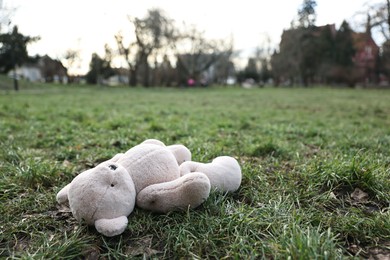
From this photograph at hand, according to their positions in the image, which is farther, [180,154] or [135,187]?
[180,154]

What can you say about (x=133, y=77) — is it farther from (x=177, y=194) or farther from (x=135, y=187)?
(x=177, y=194)

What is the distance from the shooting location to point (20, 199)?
7.54ft

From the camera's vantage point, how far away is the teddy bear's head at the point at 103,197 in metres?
1.72

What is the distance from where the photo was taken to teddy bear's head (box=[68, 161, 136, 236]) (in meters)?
1.72

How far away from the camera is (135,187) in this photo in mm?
1952

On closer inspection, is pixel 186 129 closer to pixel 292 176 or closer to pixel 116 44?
pixel 292 176

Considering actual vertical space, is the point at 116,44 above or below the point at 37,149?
above

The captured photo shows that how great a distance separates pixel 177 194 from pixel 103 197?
0.46m

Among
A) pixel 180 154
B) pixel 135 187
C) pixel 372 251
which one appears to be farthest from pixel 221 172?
pixel 372 251

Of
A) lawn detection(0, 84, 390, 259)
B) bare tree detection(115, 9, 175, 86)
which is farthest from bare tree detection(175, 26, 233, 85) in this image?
lawn detection(0, 84, 390, 259)

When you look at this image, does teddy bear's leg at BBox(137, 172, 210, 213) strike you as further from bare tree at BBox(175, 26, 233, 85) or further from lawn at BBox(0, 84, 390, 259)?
bare tree at BBox(175, 26, 233, 85)

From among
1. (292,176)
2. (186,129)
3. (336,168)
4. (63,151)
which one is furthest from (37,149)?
(336,168)

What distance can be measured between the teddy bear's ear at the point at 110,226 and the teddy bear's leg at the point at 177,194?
268 mm

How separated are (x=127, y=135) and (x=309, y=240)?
3854 millimetres
